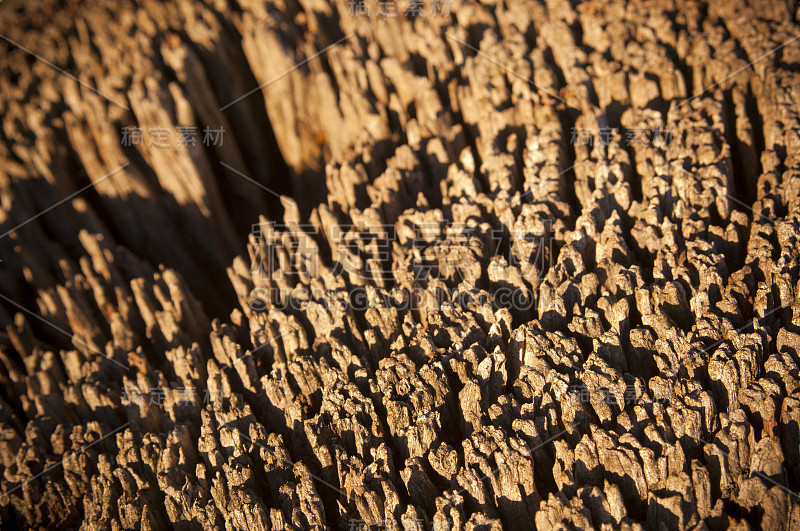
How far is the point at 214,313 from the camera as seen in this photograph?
3336 mm

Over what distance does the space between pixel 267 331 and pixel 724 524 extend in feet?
6.27

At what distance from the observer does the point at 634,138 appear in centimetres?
304

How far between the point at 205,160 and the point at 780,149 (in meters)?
3.20

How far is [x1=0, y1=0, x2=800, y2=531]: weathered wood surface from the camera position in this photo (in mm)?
2018

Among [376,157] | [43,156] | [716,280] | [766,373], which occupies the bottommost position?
[766,373]

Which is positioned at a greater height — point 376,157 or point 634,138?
point 376,157

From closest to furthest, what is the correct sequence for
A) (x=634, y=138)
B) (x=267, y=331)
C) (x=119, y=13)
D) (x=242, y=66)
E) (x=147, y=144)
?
(x=267, y=331), (x=634, y=138), (x=147, y=144), (x=242, y=66), (x=119, y=13)

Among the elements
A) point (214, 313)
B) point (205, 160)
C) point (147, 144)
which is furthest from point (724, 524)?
point (147, 144)

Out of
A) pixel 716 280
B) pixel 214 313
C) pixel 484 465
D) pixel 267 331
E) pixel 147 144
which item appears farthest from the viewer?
pixel 147 144

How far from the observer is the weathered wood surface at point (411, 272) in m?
2.02

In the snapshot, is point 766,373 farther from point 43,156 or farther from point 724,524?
point 43,156

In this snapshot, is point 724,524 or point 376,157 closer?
point 724,524

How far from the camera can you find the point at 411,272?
107 inches

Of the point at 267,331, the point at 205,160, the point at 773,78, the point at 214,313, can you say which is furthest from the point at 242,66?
the point at 773,78
